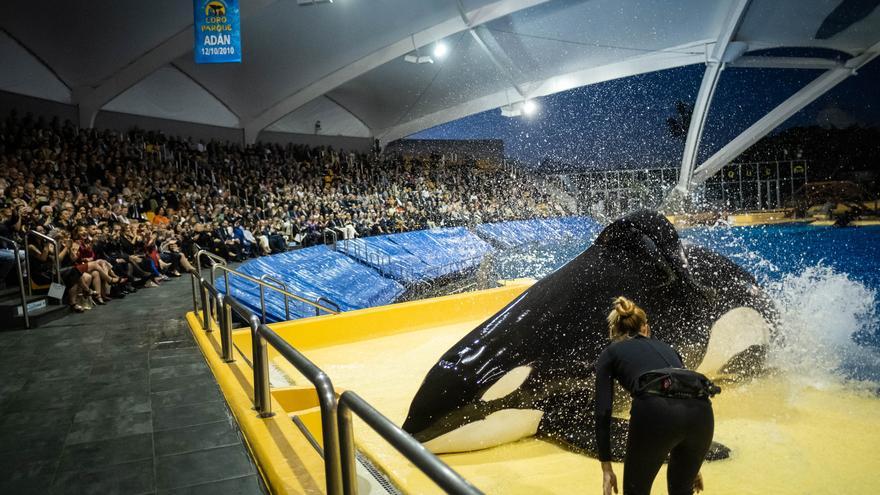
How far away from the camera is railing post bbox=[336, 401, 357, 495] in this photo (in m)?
2.17

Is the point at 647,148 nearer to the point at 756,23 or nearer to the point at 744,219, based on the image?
the point at 744,219

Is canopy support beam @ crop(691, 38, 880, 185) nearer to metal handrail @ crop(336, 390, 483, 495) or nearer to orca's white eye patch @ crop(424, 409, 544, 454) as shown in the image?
orca's white eye patch @ crop(424, 409, 544, 454)

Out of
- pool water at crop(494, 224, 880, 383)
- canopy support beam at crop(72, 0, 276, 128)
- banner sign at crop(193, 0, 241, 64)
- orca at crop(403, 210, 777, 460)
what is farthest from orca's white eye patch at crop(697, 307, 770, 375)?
canopy support beam at crop(72, 0, 276, 128)

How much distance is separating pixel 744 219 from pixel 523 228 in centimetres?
1574

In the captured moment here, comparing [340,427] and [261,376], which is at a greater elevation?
[340,427]

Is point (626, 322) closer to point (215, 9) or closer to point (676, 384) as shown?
point (676, 384)

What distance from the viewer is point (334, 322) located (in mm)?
7934

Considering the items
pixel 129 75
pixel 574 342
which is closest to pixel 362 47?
pixel 129 75

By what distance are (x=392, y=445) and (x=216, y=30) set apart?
47.9 ft

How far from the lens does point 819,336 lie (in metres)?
6.80

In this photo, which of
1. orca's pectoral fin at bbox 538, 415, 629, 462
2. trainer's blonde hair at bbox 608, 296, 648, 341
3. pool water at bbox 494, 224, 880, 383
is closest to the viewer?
trainer's blonde hair at bbox 608, 296, 648, 341

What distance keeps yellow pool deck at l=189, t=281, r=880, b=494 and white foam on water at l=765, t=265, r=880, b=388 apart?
26cm

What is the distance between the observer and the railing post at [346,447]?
217 cm

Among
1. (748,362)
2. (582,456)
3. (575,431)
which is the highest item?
(748,362)
